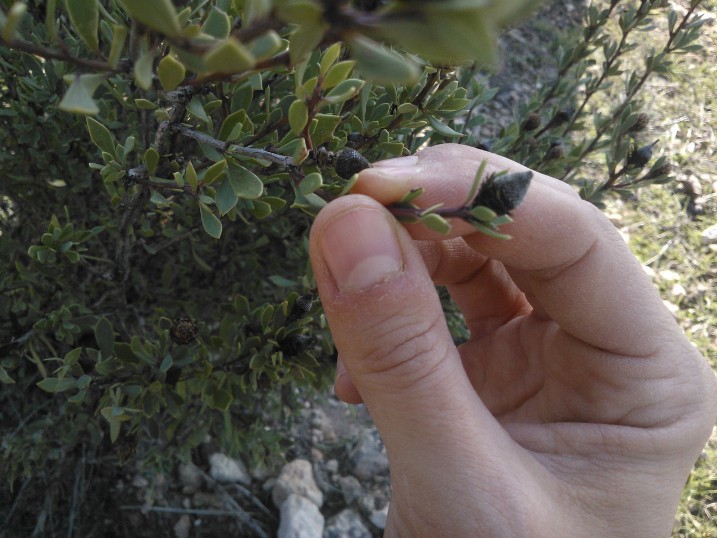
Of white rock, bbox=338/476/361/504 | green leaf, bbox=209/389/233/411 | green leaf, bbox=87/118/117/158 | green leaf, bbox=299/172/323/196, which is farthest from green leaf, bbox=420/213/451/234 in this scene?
white rock, bbox=338/476/361/504

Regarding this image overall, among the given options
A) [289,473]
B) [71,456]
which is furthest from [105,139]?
[289,473]

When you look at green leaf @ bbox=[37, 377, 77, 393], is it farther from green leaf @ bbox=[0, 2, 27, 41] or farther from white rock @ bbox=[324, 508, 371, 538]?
white rock @ bbox=[324, 508, 371, 538]

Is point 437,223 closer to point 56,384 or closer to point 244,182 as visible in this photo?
point 244,182

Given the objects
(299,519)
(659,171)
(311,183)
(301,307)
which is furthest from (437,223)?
(299,519)

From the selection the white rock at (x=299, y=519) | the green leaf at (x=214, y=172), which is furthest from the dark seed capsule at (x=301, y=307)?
the white rock at (x=299, y=519)

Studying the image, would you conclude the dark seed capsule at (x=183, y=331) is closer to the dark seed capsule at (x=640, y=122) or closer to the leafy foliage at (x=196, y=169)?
the leafy foliage at (x=196, y=169)

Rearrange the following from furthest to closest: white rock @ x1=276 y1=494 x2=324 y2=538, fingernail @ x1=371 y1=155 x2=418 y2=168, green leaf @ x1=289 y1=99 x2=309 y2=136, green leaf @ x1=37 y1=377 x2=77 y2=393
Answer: white rock @ x1=276 y1=494 x2=324 y2=538 → green leaf @ x1=37 y1=377 x2=77 y2=393 → fingernail @ x1=371 y1=155 x2=418 y2=168 → green leaf @ x1=289 y1=99 x2=309 y2=136

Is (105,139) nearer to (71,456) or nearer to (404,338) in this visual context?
(404,338)
